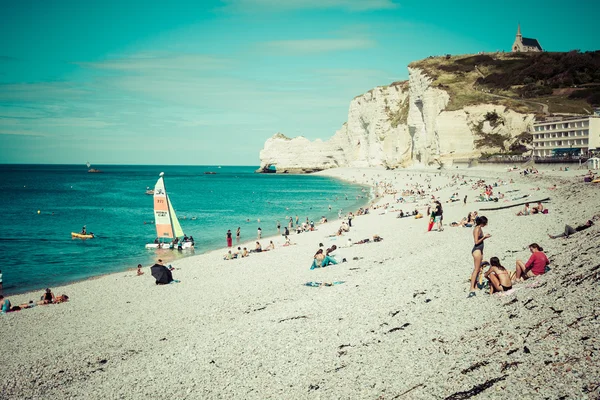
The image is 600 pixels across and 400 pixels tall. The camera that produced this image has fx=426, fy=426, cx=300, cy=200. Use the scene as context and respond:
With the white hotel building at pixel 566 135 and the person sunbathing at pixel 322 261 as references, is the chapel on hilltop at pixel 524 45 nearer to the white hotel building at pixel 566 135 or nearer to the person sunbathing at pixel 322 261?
the white hotel building at pixel 566 135

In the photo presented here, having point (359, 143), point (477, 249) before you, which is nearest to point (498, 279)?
point (477, 249)

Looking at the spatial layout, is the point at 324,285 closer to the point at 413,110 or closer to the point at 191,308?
the point at 191,308

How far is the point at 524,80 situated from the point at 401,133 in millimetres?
29726

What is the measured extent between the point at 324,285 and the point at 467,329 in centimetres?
680

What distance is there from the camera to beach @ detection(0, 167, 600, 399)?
21.7 ft

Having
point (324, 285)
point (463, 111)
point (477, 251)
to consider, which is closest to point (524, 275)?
point (477, 251)

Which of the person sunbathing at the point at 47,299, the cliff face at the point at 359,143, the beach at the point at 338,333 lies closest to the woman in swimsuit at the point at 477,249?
the beach at the point at 338,333

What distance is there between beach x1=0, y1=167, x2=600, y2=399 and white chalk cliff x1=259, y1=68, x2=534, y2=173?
62715mm

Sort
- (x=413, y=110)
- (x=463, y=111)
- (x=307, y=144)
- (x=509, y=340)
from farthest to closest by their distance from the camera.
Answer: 1. (x=307, y=144)
2. (x=413, y=110)
3. (x=463, y=111)
4. (x=509, y=340)

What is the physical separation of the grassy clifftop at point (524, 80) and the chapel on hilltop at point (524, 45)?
125ft

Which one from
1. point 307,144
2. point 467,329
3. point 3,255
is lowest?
point 3,255

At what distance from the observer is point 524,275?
33.3 ft

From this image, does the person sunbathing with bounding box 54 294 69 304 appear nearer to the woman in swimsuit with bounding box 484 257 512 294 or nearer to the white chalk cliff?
the woman in swimsuit with bounding box 484 257 512 294

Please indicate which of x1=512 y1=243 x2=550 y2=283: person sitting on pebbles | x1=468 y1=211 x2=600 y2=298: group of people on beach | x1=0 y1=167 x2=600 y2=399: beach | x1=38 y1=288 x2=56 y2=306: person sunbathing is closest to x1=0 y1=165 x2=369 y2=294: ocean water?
x1=38 y1=288 x2=56 y2=306: person sunbathing
